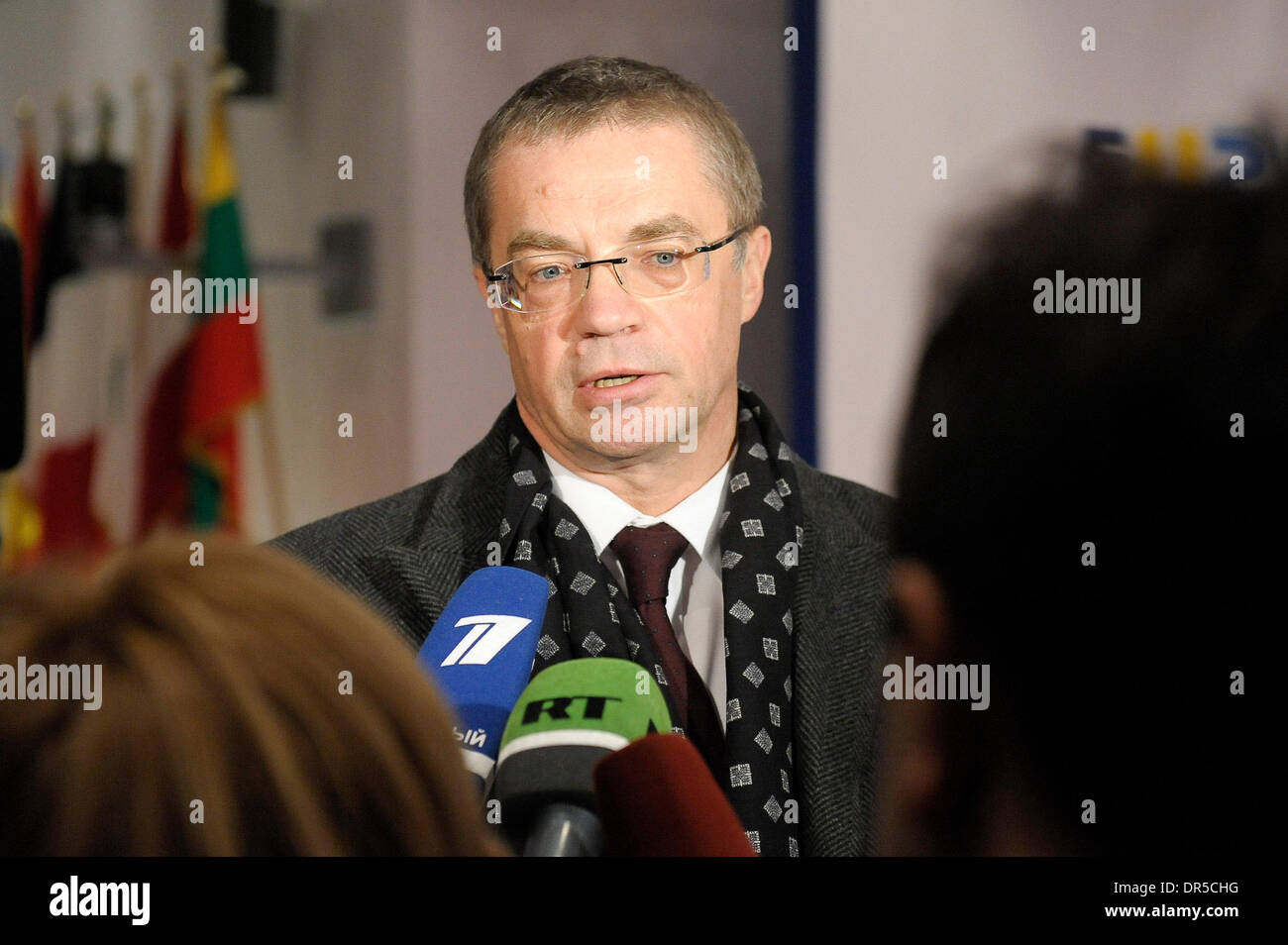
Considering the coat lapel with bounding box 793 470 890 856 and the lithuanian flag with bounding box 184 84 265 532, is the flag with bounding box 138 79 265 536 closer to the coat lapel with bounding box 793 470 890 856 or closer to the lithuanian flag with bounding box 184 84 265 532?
the lithuanian flag with bounding box 184 84 265 532

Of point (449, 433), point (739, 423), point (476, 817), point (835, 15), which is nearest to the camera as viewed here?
point (476, 817)

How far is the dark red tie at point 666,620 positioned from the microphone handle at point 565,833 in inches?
20.3

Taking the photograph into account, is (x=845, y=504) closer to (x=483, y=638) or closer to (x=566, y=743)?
(x=483, y=638)

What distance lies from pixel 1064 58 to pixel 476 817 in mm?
1812

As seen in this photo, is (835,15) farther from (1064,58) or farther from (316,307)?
(316,307)

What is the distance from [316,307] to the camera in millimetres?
2926

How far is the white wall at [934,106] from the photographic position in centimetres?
212

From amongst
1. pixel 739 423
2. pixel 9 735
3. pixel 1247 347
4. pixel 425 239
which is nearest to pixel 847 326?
pixel 739 423

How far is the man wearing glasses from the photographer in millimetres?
1717

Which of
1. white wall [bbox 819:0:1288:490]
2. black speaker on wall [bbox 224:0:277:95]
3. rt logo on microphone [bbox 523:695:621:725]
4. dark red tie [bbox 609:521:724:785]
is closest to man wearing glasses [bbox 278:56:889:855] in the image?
dark red tie [bbox 609:521:724:785]

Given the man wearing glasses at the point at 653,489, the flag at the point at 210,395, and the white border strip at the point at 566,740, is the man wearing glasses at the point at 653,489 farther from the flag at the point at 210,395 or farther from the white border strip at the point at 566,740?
the flag at the point at 210,395

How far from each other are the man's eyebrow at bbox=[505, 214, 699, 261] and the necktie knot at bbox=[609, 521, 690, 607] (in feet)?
1.42

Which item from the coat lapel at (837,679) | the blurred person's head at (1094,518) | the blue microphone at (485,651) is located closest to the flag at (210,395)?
the blue microphone at (485,651)

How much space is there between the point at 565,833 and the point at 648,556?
27.7 inches
